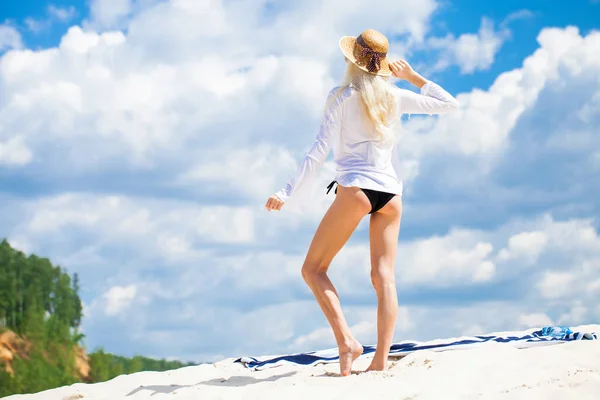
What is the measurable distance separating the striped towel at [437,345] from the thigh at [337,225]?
1.43 meters

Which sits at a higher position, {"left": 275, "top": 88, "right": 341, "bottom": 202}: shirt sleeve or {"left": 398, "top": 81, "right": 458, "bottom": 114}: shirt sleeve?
{"left": 398, "top": 81, "right": 458, "bottom": 114}: shirt sleeve

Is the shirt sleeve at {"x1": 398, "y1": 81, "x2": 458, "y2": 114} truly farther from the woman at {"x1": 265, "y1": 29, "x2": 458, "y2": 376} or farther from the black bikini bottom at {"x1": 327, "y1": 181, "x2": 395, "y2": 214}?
the black bikini bottom at {"x1": 327, "y1": 181, "x2": 395, "y2": 214}

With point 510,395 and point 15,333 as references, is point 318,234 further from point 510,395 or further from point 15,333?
point 15,333

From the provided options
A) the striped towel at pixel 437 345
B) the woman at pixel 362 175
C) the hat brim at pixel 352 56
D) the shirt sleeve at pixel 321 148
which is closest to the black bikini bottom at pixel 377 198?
the woman at pixel 362 175

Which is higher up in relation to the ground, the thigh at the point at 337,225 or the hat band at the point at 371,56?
the hat band at the point at 371,56

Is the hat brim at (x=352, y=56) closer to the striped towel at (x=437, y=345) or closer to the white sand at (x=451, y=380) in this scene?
the white sand at (x=451, y=380)

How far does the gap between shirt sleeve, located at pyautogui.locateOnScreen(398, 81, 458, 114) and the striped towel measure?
205cm

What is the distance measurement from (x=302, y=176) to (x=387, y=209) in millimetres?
626

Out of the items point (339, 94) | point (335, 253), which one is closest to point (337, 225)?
point (335, 253)

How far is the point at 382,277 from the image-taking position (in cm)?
484

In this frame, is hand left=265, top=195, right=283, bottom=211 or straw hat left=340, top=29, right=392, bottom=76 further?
straw hat left=340, top=29, right=392, bottom=76

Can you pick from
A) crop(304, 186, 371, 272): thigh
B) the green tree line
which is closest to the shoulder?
crop(304, 186, 371, 272): thigh

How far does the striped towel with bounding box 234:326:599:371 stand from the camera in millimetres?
5869

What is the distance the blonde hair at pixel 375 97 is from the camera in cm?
472
